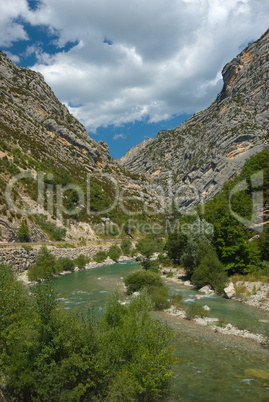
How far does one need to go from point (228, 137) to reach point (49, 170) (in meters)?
87.1

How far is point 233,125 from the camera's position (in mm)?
126812

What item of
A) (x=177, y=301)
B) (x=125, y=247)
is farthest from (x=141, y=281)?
(x=125, y=247)

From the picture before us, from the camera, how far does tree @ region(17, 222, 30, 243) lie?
137 ft

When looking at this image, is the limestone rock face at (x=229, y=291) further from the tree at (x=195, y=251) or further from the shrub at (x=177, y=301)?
the tree at (x=195, y=251)

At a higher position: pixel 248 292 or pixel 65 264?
pixel 65 264

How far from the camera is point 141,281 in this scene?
990 inches

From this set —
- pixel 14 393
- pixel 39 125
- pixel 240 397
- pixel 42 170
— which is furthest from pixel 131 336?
pixel 39 125

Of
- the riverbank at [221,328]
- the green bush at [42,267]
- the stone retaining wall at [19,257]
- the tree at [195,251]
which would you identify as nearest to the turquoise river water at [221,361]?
the riverbank at [221,328]

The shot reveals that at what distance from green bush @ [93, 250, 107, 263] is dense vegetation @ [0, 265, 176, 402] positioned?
46.2m

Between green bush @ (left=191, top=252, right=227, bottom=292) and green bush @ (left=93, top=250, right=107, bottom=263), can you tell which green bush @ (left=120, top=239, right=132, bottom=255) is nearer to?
green bush @ (left=93, top=250, right=107, bottom=263)

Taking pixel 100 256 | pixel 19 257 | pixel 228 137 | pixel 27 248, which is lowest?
pixel 100 256

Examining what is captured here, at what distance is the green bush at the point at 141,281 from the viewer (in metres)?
24.8

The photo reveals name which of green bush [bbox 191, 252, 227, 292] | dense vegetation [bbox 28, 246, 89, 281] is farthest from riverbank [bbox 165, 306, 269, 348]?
dense vegetation [bbox 28, 246, 89, 281]

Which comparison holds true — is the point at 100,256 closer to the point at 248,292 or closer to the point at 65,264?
the point at 65,264
